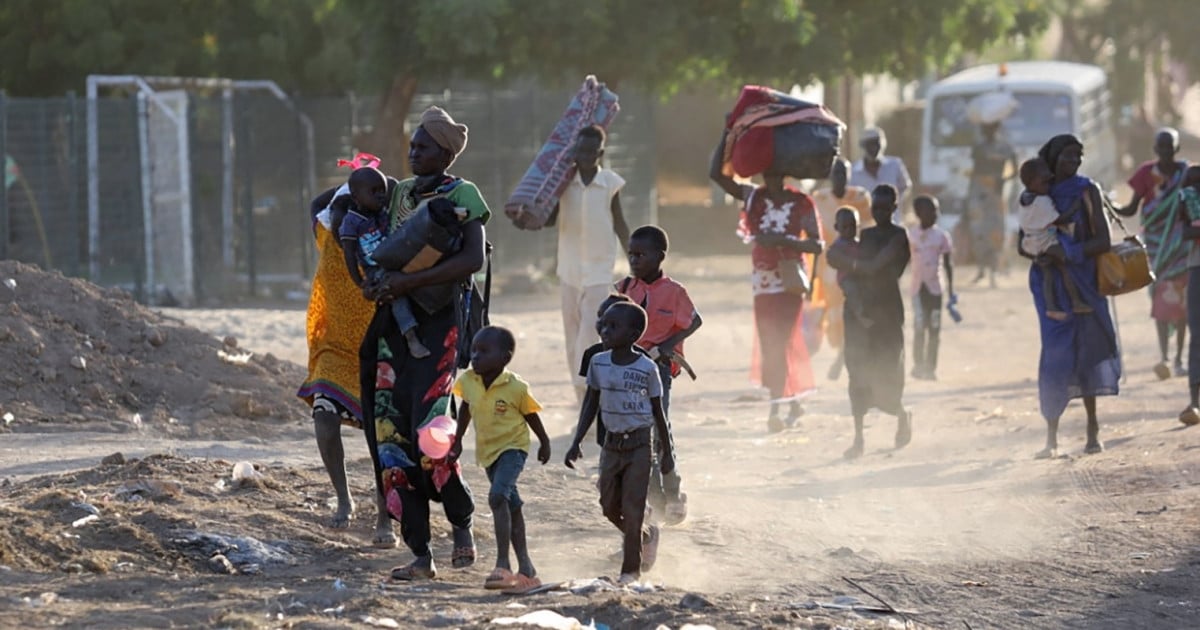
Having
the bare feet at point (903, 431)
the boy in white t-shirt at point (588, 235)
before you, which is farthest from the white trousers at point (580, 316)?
the bare feet at point (903, 431)

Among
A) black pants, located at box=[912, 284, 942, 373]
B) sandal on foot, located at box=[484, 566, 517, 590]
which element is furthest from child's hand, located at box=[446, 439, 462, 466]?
black pants, located at box=[912, 284, 942, 373]

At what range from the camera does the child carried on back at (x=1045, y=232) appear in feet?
32.0

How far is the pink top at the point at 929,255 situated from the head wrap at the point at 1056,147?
132 inches

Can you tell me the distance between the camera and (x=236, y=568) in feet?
21.8

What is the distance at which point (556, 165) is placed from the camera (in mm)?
10055

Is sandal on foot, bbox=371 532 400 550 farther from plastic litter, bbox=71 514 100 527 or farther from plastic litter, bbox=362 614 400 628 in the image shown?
plastic litter, bbox=362 614 400 628

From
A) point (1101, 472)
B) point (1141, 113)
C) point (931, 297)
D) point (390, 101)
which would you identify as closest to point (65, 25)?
point (390, 101)

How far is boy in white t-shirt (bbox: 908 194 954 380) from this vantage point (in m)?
13.3

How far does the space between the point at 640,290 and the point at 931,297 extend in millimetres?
6430

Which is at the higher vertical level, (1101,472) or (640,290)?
(640,290)

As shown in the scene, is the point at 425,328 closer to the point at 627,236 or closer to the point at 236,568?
the point at 236,568

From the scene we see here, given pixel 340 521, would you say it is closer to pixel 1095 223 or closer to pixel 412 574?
pixel 412 574

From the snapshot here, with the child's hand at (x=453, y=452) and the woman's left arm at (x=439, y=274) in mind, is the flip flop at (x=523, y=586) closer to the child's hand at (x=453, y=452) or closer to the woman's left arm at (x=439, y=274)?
the child's hand at (x=453, y=452)

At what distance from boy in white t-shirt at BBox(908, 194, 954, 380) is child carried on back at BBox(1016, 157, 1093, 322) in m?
3.23
